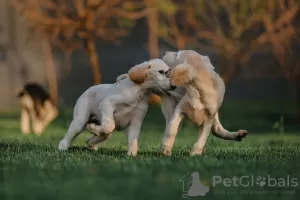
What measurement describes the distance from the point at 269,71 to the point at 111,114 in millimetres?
17544

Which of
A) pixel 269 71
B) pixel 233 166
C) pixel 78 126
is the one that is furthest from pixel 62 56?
pixel 233 166

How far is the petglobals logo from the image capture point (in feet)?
16.1

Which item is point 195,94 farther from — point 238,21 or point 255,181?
point 238,21

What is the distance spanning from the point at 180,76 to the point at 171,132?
1.89 ft

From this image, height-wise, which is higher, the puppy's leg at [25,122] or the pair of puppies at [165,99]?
the pair of puppies at [165,99]

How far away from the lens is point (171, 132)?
682cm

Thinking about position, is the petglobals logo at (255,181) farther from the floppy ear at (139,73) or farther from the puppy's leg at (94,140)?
the puppy's leg at (94,140)

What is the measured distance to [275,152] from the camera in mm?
7414

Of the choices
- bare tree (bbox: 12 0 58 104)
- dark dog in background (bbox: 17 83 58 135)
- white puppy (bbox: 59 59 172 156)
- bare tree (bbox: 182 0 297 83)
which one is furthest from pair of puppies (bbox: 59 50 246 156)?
bare tree (bbox: 182 0 297 83)

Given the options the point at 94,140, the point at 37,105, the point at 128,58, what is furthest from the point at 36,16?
the point at 128,58

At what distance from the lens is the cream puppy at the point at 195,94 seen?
6.64 m

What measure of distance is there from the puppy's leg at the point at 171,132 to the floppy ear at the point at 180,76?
39cm

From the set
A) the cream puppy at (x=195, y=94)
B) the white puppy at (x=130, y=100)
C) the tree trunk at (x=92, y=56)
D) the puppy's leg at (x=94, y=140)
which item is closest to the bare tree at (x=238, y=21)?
the tree trunk at (x=92, y=56)

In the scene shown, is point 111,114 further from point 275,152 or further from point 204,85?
point 275,152
